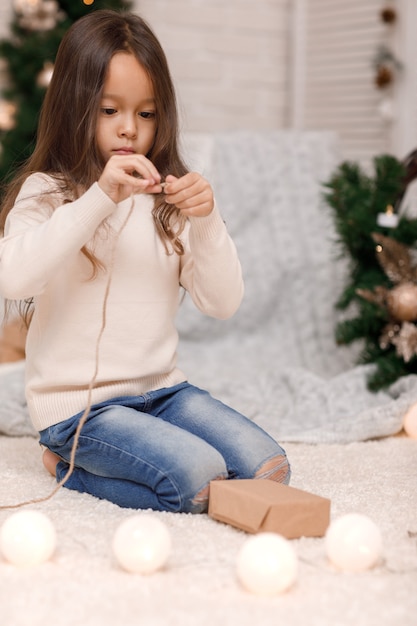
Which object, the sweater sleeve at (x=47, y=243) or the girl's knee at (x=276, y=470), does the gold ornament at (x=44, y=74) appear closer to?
the sweater sleeve at (x=47, y=243)

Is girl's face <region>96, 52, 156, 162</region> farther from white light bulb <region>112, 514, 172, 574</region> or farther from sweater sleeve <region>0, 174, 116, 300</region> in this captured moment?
white light bulb <region>112, 514, 172, 574</region>

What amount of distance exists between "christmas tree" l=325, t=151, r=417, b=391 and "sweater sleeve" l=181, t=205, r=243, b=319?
57 cm

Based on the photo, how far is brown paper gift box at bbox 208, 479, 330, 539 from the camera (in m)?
1.09

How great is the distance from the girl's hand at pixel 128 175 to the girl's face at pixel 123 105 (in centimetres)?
13

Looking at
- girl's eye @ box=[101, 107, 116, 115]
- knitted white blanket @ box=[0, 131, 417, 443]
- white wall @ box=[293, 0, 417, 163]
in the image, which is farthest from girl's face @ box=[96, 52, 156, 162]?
white wall @ box=[293, 0, 417, 163]

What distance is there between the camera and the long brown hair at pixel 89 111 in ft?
4.41

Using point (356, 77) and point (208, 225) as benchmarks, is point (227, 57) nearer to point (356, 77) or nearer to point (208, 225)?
point (356, 77)

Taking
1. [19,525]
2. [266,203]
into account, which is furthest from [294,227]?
[19,525]

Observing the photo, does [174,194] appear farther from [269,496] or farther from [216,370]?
[216,370]

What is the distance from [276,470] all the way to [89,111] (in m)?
0.58

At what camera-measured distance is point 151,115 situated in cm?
138

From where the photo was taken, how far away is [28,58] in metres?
2.59

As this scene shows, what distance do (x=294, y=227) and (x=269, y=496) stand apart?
1422 mm

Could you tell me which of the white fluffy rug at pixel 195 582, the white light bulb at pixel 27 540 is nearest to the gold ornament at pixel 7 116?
the white fluffy rug at pixel 195 582
